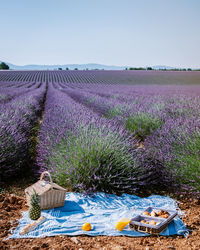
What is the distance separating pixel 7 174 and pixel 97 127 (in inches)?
51.9

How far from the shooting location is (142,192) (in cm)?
334

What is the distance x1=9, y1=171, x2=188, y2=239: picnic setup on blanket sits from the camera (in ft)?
7.56

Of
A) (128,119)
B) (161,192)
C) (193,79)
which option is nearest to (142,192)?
(161,192)

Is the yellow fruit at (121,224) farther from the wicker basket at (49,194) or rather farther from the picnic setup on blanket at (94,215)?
the wicker basket at (49,194)

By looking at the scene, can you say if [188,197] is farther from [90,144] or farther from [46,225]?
[46,225]

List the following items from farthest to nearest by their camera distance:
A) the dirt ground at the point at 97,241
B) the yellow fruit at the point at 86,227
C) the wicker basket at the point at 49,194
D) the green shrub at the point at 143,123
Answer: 1. the green shrub at the point at 143,123
2. the wicker basket at the point at 49,194
3. the yellow fruit at the point at 86,227
4. the dirt ground at the point at 97,241

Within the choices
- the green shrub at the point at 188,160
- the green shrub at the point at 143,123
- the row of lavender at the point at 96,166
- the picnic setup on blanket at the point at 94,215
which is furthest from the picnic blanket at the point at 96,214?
the green shrub at the point at 143,123

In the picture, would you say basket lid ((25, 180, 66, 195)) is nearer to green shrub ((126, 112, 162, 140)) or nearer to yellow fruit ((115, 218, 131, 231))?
yellow fruit ((115, 218, 131, 231))

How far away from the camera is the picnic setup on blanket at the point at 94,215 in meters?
2.30

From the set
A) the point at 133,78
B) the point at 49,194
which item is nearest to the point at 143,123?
the point at 49,194

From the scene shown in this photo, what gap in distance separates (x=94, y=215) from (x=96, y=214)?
2cm

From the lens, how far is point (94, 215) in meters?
2.62

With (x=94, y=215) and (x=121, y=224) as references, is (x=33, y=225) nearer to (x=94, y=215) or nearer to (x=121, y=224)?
(x=94, y=215)

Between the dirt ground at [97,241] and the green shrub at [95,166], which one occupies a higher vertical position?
the green shrub at [95,166]
